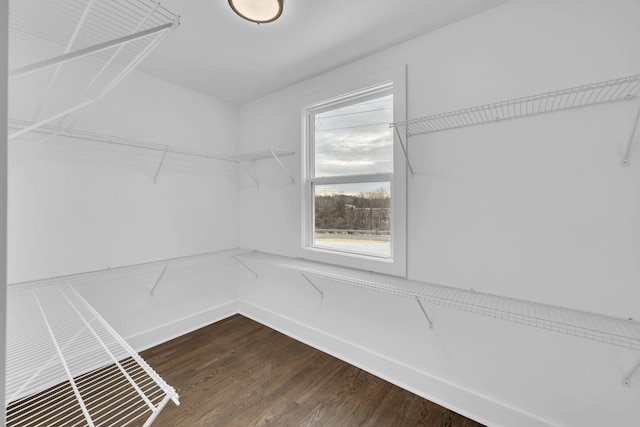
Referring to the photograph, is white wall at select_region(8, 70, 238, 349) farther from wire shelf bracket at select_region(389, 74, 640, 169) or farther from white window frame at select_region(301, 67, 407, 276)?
wire shelf bracket at select_region(389, 74, 640, 169)

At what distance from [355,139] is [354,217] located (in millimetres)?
623

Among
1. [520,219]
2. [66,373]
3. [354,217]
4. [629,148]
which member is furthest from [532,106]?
[66,373]

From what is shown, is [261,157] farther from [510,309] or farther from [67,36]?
[510,309]

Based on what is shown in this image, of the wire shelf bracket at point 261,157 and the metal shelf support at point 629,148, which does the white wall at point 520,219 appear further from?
the wire shelf bracket at point 261,157

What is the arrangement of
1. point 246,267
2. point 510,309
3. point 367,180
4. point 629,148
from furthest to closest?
point 246,267 < point 367,180 < point 510,309 < point 629,148

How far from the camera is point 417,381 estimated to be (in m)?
1.73

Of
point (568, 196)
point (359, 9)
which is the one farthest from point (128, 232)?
point (568, 196)

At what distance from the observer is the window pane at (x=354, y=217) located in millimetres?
2010

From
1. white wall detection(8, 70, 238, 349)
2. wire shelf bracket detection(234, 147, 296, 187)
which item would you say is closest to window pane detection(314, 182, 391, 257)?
wire shelf bracket detection(234, 147, 296, 187)

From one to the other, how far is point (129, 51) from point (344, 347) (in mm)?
2605

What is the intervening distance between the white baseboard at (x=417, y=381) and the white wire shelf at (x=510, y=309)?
21.7 inches

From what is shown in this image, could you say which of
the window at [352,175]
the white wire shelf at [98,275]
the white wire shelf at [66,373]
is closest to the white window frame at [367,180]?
the window at [352,175]

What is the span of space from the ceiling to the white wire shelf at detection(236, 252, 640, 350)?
5.11 feet

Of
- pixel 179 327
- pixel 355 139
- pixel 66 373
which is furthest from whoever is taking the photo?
pixel 179 327
